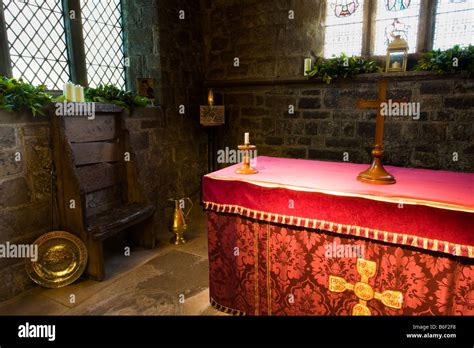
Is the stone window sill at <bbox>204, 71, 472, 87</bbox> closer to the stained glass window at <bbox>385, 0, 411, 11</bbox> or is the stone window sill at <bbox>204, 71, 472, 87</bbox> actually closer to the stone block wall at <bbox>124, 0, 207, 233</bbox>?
the stone block wall at <bbox>124, 0, 207, 233</bbox>

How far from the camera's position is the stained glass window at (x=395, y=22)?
400cm

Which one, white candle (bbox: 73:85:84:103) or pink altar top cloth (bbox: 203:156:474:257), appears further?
white candle (bbox: 73:85:84:103)

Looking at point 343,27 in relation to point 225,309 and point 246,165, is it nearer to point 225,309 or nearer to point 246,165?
point 246,165

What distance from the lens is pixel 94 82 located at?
A: 154 inches

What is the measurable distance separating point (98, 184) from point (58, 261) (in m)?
0.82

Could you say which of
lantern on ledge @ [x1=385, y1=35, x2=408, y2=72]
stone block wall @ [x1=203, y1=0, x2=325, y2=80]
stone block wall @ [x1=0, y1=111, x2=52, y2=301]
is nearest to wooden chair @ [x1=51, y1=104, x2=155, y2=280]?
stone block wall @ [x1=0, y1=111, x2=52, y2=301]

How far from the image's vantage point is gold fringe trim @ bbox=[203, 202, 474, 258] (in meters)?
1.68

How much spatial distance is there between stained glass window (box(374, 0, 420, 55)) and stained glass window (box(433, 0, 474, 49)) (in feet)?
0.79

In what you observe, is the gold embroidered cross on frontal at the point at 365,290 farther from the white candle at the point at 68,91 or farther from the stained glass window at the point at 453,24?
the stained glass window at the point at 453,24

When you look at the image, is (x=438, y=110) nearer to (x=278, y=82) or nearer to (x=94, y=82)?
(x=278, y=82)

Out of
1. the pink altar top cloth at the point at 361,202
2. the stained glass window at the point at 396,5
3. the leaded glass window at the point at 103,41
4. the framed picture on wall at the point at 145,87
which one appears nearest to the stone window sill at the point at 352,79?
the stained glass window at the point at 396,5

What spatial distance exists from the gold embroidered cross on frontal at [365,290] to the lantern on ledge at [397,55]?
2.91 meters

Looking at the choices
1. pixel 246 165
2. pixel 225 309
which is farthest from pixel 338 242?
pixel 225 309

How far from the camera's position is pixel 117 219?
3.17m
